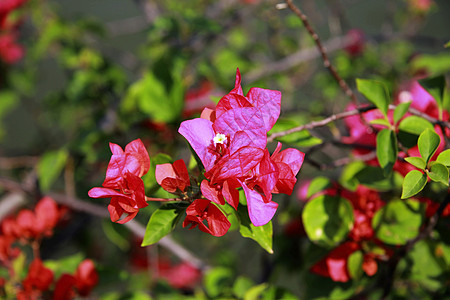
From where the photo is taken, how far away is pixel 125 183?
397 millimetres

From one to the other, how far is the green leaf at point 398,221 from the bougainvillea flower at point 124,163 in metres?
0.43

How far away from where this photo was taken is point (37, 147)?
5.88ft

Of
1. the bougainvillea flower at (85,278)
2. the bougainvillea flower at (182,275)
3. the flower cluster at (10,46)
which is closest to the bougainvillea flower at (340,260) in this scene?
the bougainvillea flower at (85,278)

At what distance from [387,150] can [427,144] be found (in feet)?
0.17

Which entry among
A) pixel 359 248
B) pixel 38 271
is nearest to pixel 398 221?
pixel 359 248

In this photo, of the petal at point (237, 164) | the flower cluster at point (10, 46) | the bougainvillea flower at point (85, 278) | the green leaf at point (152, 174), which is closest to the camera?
the petal at point (237, 164)

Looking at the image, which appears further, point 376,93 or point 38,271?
point 38,271

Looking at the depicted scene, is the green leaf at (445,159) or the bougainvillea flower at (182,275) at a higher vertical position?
the green leaf at (445,159)

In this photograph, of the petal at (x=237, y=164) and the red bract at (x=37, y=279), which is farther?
the red bract at (x=37, y=279)

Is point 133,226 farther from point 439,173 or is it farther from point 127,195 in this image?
point 439,173

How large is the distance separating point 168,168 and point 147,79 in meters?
0.59

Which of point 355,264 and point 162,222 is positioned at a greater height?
point 162,222

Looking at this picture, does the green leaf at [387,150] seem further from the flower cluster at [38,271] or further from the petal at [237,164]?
the flower cluster at [38,271]

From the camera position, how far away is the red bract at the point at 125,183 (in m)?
0.38
